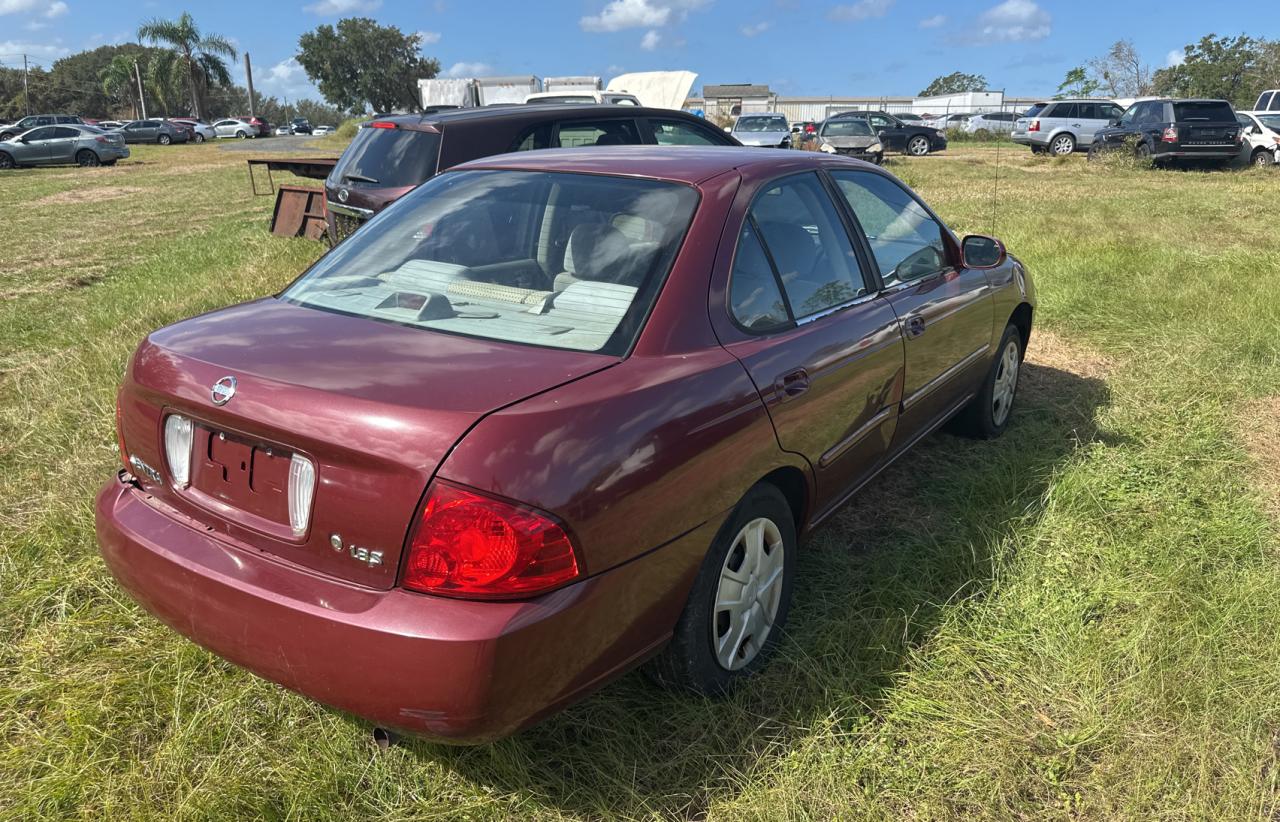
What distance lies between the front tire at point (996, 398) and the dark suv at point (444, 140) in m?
2.96

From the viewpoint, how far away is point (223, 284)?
296 inches

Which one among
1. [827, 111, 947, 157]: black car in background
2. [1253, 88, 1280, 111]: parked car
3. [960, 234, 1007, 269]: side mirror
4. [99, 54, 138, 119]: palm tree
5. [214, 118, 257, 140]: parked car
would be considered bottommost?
[960, 234, 1007, 269]: side mirror

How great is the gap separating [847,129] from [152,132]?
1536 inches

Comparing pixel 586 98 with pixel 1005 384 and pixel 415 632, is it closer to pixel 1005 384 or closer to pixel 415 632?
pixel 1005 384

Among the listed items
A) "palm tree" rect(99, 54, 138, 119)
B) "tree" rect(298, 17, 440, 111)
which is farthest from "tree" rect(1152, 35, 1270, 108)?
"palm tree" rect(99, 54, 138, 119)

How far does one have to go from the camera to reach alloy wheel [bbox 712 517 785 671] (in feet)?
8.04

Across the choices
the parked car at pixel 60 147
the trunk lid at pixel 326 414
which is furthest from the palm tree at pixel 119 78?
the trunk lid at pixel 326 414

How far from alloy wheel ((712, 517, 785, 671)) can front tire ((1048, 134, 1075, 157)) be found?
26050 mm

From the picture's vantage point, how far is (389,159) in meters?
6.84

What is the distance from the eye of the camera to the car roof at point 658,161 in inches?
108

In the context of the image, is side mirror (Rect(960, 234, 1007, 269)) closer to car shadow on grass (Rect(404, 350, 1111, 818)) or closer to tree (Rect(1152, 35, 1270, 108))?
Result: car shadow on grass (Rect(404, 350, 1111, 818))

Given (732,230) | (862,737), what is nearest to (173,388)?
(732,230)

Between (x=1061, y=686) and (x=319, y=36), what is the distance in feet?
252

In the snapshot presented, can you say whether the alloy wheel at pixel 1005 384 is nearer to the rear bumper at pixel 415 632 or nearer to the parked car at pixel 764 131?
the rear bumper at pixel 415 632
